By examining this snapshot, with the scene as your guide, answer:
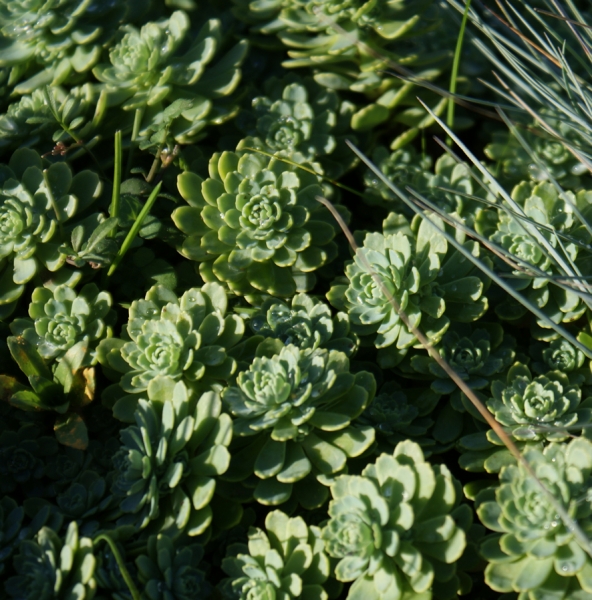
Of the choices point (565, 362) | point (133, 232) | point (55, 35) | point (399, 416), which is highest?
point (55, 35)

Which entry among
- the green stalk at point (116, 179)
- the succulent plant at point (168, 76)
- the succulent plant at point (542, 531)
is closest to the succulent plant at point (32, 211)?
the green stalk at point (116, 179)

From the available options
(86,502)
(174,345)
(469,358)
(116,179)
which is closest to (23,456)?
(86,502)

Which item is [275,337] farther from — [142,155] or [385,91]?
[385,91]

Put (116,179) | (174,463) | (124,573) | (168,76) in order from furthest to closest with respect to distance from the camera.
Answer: (168,76) → (116,179) → (174,463) → (124,573)

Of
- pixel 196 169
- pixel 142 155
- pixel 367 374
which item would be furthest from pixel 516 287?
pixel 142 155

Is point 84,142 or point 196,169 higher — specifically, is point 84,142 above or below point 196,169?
above

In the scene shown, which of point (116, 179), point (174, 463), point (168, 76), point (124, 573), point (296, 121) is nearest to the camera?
point (124, 573)

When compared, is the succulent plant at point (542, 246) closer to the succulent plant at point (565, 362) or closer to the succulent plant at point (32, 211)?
the succulent plant at point (565, 362)

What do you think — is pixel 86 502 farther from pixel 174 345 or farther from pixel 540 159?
pixel 540 159
